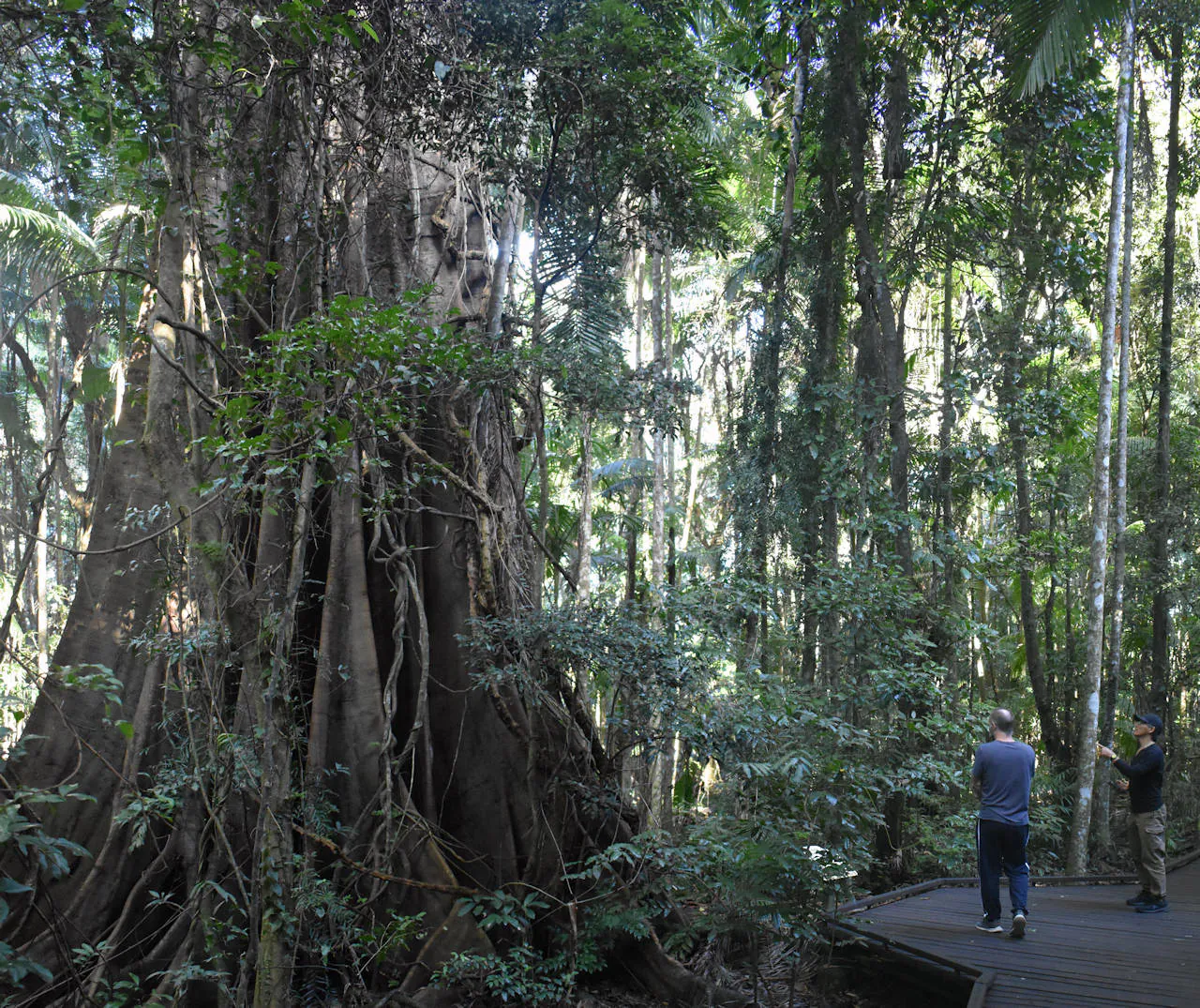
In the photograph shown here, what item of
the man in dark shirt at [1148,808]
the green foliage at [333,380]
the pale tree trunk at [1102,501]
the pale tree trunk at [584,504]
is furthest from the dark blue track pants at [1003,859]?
the green foliage at [333,380]

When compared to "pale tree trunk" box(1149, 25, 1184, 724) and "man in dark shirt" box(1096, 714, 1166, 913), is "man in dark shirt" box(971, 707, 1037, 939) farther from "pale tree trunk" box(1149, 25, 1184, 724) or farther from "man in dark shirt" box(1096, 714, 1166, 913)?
"pale tree trunk" box(1149, 25, 1184, 724)

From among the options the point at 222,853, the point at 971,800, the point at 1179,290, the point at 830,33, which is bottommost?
the point at 971,800

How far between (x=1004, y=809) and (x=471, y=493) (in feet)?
13.2

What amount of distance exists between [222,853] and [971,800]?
909 centimetres

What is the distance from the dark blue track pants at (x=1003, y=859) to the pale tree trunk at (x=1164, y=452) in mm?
7660

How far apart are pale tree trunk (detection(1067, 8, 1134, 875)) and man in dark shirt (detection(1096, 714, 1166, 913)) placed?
2.25 m

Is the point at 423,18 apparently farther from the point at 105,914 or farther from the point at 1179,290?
the point at 1179,290

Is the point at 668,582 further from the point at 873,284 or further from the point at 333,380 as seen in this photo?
the point at 873,284

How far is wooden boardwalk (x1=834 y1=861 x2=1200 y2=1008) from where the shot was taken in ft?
15.9

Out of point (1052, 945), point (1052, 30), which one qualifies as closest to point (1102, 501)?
point (1052, 30)

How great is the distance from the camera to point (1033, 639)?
1335cm

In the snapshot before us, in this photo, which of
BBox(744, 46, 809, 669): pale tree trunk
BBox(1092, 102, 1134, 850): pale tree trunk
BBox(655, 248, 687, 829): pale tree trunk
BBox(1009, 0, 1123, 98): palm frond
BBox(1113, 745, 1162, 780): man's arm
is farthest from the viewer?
BBox(1092, 102, 1134, 850): pale tree trunk

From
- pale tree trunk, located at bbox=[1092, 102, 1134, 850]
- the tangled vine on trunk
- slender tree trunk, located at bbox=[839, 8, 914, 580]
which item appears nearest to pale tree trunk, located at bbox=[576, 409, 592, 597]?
the tangled vine on trunk

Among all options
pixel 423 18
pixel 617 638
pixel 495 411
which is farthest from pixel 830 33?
pixel 617 638
